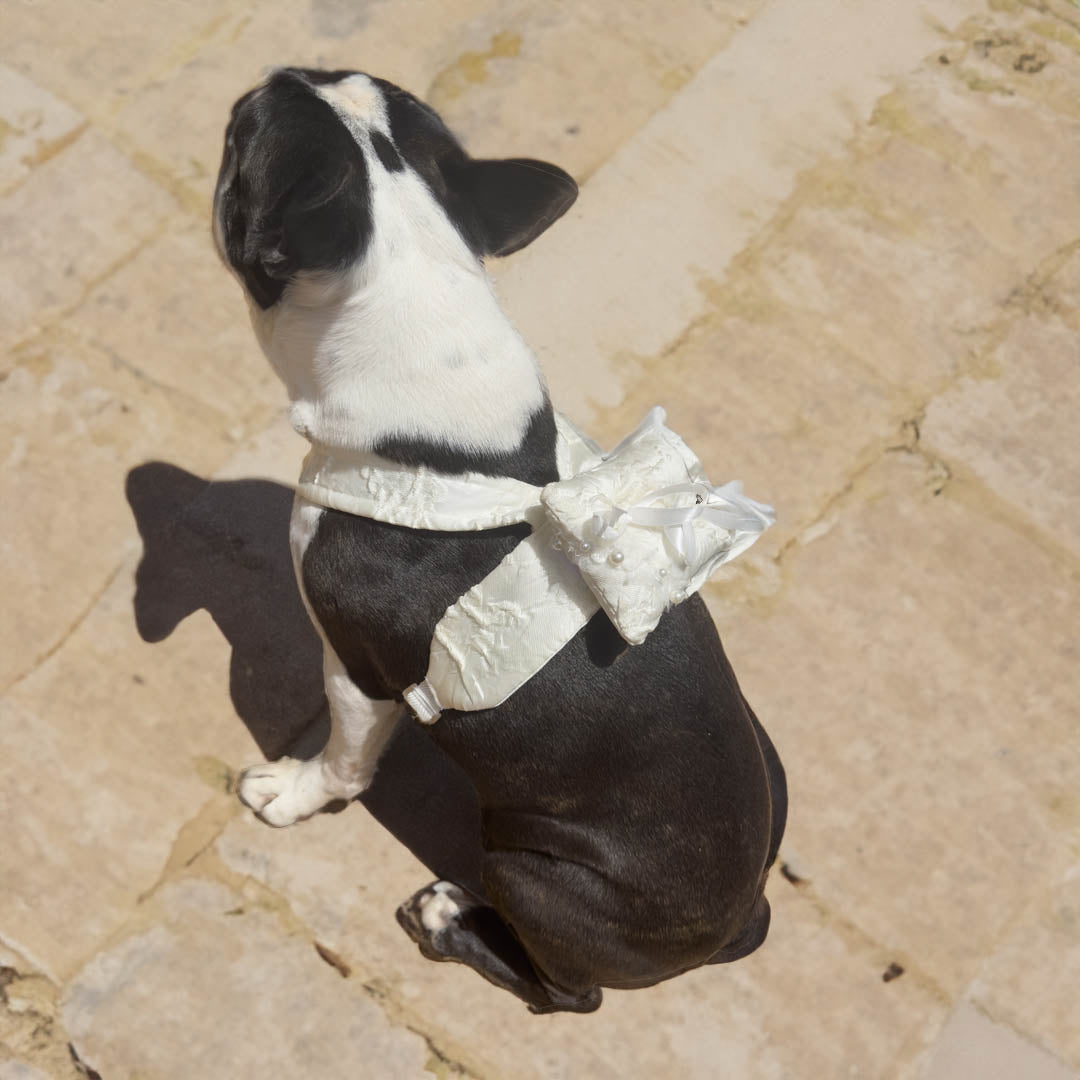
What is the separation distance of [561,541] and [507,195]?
772 mm

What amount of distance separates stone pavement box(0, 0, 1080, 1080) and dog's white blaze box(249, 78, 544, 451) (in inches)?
48.0

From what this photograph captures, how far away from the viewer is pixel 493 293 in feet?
7.73

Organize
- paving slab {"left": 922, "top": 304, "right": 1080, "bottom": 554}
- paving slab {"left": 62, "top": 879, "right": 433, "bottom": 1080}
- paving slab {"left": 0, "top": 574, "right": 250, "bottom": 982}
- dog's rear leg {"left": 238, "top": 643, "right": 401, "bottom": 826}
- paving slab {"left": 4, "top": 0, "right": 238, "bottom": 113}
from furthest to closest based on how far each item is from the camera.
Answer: paving slab {"left": 4, "top": 0, "right": 238, "bottom": 113}
paving slab {"left": 922, "top": 304, "right": 1080, "bottom": 554}
paving slab {"left": 0, "top": 574, "right": 250, "bottom": 982}
paving slab {"left": 62, "top": 879, "right": 433, "bottom": 1080}
dog's rear leg {"left": 238, "top": 643, "right": 401, "bottom": 826}

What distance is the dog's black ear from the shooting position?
237cm

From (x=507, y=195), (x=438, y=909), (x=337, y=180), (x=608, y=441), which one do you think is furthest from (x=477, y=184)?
(x=438, y=909)

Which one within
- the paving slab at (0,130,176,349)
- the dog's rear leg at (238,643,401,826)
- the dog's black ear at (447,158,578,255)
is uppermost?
the dog's black ear at (447,158,578,255)

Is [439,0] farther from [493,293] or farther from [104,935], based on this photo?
[104,935]

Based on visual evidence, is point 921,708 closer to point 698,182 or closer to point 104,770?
point 698,182

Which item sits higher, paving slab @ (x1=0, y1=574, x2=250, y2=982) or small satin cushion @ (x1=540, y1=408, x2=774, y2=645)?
small satin cushion @ (x1=540, y1=408, x2=774, y2=645)

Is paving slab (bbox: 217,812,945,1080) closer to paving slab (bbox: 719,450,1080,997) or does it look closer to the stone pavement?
the stone pavement

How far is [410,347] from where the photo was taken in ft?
7.22

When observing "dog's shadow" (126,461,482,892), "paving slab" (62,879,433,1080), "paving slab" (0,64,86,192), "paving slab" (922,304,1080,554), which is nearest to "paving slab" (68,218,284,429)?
"dog's shadow" (126,461,482,892)

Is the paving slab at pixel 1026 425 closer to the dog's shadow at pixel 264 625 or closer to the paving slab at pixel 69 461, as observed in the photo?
the dog's shadow at pixel 264 625

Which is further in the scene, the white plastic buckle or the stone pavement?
the stone pavement
